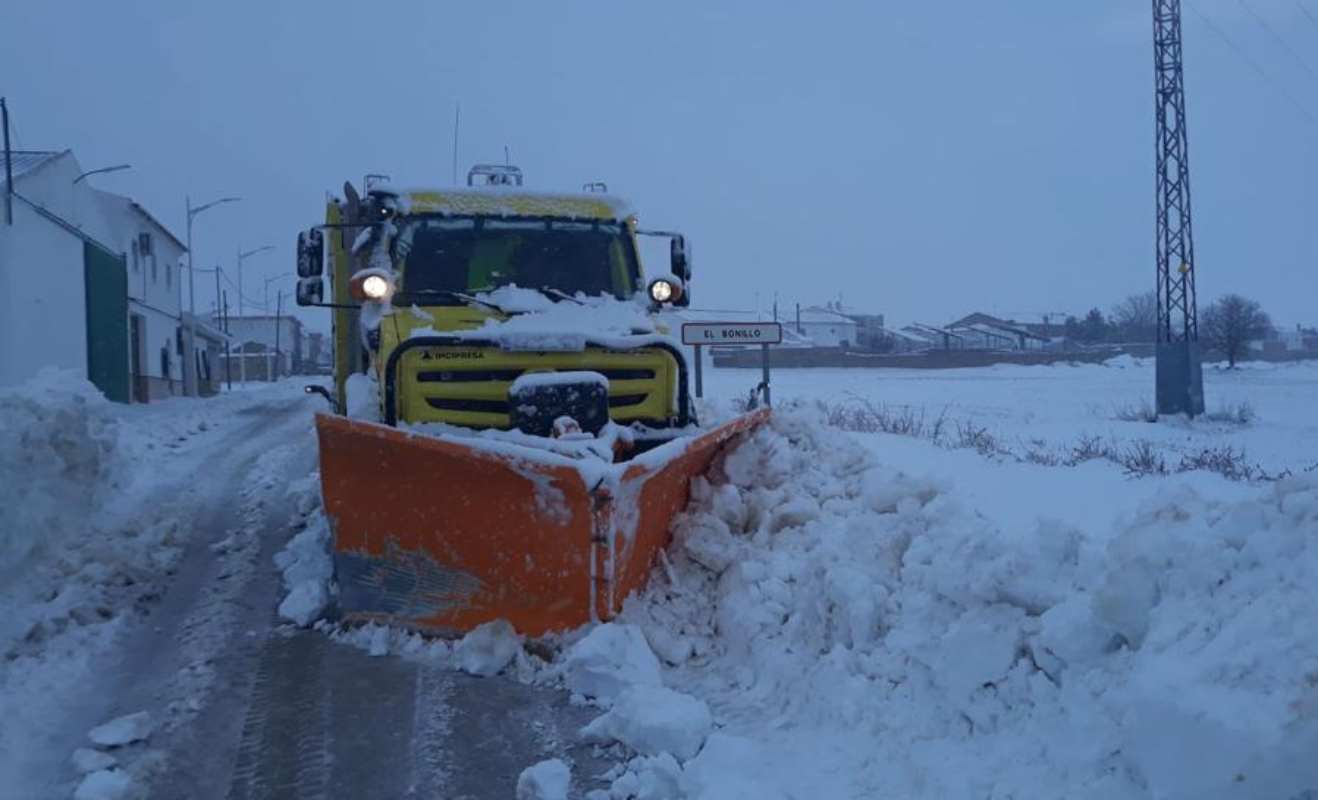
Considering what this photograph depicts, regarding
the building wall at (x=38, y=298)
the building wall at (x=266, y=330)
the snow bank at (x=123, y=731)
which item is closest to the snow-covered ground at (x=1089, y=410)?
the snow bank at (x=123, y=731)

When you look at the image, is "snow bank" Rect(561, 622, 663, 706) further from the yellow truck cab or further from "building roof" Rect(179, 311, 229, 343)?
"building roof" Rect(179, 311, 229, 343)

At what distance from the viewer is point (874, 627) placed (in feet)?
17.1

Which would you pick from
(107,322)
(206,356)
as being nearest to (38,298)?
(107,322)

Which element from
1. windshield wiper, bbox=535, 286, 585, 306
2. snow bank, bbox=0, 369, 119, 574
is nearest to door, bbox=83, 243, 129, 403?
snow bank, bbox=0, 369, 119, 574

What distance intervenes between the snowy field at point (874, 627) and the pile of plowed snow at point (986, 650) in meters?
0.01

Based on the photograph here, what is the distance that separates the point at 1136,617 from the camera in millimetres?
3934

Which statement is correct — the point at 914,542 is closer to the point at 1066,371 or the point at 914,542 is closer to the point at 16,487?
the point at 16,487

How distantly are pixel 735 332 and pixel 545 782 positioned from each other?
7.17 metres

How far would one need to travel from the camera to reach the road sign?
35.9ft

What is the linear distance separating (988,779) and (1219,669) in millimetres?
993

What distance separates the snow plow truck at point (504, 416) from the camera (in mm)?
5969

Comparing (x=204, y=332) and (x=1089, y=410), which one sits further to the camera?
(x=204, y=332)

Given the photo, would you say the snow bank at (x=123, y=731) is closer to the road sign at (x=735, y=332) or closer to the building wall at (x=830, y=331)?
the road sign at (x=735, y=332)

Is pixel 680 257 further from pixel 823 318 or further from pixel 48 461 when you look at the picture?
pixel 823 318
